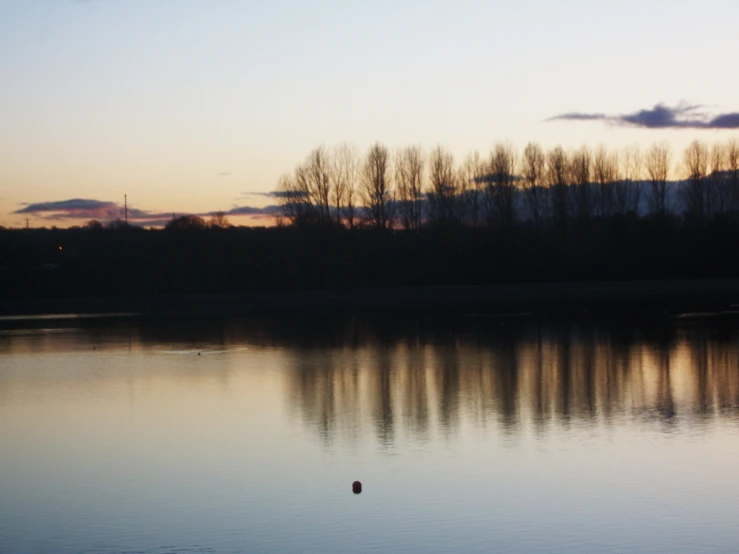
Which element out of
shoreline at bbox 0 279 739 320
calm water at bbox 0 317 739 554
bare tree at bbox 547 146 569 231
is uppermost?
bare tree at bbox 547 146 569 231

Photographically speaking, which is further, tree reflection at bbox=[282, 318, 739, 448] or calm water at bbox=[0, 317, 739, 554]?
tree reflection at bbox=[282, 318, 739, 448]

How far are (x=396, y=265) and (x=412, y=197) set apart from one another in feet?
26.7

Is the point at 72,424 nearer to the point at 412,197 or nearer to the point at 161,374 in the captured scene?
the point at 161,374

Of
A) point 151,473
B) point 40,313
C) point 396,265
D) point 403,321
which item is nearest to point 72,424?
point 151,473

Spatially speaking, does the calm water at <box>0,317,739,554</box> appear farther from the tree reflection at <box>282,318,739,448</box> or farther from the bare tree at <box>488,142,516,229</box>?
the bare tree at <box>488,142,516,229</box>

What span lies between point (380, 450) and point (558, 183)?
182ft

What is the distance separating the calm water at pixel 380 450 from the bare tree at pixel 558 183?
142ft

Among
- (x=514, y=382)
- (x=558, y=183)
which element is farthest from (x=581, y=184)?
(x=514, y=382)

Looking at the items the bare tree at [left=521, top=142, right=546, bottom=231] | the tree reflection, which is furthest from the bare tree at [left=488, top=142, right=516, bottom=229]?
the tree reflection

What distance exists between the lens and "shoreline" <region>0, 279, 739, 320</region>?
39.0m

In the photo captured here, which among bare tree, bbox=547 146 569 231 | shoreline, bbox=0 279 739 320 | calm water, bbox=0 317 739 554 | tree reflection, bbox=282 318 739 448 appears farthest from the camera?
bare tree, bbox=547 146 569 231

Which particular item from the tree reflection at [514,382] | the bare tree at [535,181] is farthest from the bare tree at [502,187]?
the tree reflection at [514,382]

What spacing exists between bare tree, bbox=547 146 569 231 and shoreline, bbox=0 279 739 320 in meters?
9.97

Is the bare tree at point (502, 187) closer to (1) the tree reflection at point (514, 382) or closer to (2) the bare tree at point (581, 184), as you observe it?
(2) the bare tree at point (581, 184)
